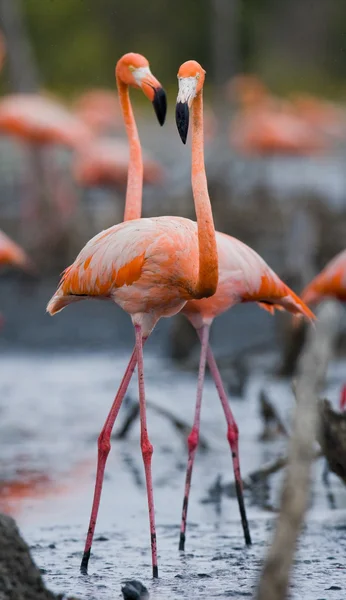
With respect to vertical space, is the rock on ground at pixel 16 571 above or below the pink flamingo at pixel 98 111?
below

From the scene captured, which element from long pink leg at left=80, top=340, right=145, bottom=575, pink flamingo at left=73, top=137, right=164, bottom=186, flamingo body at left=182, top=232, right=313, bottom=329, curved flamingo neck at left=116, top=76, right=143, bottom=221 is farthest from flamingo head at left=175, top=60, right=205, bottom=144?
pink flamingo at left=73, top=137, right=164, bottom=186

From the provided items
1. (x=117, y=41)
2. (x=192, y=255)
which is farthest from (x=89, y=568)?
(x=117, y=41)

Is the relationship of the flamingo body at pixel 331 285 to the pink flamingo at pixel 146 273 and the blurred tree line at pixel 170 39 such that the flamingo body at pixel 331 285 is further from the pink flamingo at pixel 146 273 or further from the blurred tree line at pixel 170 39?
the blurred tree line at pixel 170 39

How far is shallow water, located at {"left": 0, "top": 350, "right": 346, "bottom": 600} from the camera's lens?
464 cm

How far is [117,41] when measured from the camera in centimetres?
3334

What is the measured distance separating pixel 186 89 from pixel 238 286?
41.5 inches

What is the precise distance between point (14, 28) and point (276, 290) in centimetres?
1298

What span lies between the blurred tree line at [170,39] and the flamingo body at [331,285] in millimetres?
24339

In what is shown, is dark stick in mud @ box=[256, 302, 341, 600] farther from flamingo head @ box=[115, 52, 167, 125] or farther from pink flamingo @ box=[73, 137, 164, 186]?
pink flamingo @ box=[73, 137, 164, 186]

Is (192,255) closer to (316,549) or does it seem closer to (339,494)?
(316,549)

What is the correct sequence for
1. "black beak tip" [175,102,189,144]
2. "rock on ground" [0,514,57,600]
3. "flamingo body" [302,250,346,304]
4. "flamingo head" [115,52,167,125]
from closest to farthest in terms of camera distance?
"rock on ground" [0,514,57,600] → "black beak tip" [175,102,189,144] → "flamingo head" [115,52,167,125] → "flamingo body" [302,250,346,304]

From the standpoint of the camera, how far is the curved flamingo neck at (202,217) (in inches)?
178

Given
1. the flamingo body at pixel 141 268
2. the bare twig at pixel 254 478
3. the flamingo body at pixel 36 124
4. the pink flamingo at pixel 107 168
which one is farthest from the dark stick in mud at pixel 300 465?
the flamingo body at pixel 36 124

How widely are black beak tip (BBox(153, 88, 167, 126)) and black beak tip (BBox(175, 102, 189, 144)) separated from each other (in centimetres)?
38
